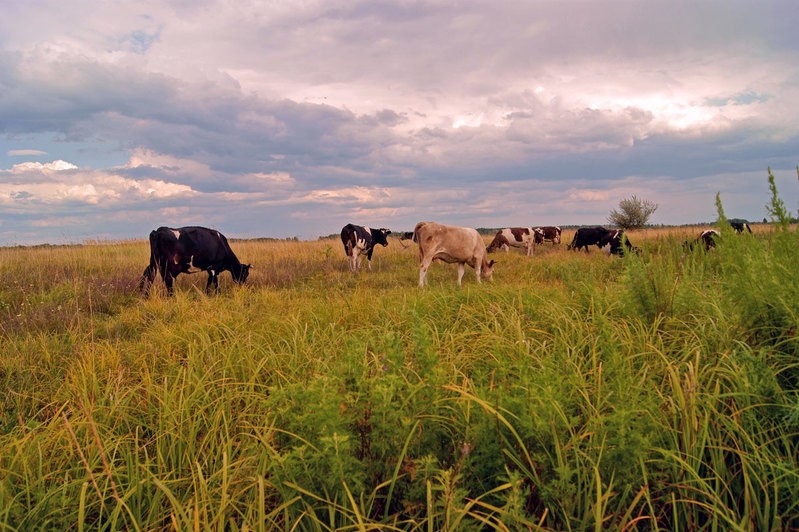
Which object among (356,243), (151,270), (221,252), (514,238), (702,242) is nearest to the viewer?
(702,242)

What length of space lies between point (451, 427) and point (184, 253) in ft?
31.0

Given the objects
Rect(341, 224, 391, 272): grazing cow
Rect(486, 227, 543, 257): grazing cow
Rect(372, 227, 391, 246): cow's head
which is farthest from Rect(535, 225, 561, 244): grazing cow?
Rect(341, 224, 391, 272): grazing cow

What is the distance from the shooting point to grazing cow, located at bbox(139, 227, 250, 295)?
32.7 ft

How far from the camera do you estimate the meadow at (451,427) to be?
1826 millimetres

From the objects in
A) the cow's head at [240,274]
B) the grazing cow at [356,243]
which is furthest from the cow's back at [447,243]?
the cow's head at [240,274]

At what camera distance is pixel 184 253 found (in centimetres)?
1020

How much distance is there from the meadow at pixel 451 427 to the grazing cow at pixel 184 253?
5365mm

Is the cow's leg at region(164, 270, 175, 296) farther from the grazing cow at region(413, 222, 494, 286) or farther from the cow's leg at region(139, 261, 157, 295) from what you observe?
the grazing cow at region(413, 222, 494, 286)

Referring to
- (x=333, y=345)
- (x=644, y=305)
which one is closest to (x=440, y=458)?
(x=333, y=345)

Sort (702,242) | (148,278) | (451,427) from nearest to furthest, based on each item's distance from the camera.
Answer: (451,427)
(702,242)
(148,278)

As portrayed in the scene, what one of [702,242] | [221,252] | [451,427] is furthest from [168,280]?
[702,242]

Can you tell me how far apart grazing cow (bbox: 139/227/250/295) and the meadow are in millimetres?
5365

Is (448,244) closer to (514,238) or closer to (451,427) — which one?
(451,427)

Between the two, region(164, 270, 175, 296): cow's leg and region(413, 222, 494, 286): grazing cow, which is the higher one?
region(413, 222, 494, 286): grazing cow
